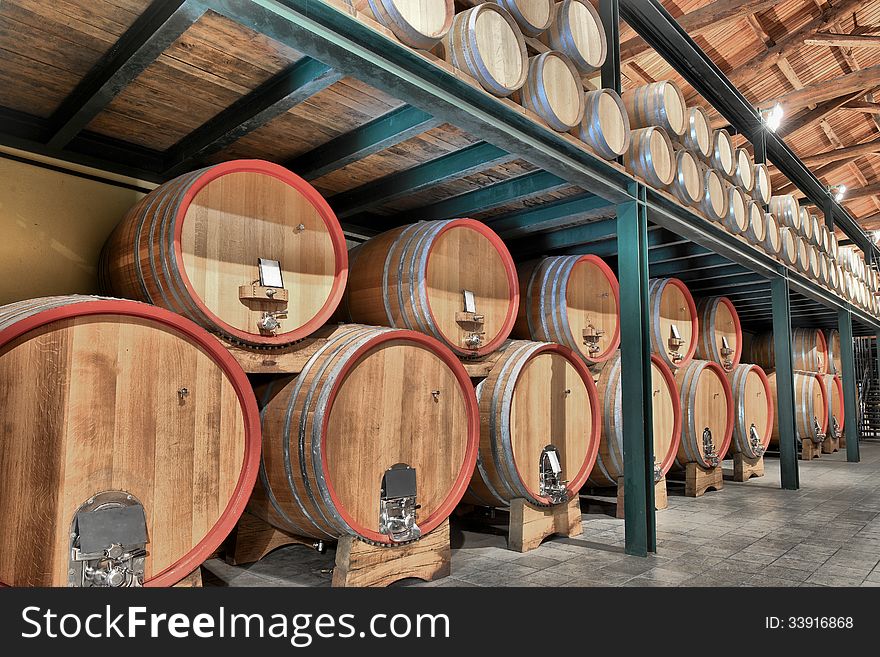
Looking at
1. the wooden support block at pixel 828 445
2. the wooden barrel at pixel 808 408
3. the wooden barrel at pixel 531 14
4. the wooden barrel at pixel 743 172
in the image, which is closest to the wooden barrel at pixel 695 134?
the wooden barrel at pixel 743 172

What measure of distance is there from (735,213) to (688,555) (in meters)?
3.26

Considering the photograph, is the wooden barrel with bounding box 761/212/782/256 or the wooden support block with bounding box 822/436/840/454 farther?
the wooden support block with bounding box 822/436/840/454

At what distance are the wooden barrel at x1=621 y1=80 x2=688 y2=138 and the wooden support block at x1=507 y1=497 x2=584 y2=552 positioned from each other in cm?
288

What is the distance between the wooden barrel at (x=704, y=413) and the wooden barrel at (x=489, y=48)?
392cm

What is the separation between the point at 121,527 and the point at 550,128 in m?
2.78

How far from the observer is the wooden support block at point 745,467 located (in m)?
7.08

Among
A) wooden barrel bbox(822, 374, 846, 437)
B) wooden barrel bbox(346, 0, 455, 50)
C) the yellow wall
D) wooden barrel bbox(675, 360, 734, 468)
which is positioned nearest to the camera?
wooden barrel bbox(346, 0, 455, 50)

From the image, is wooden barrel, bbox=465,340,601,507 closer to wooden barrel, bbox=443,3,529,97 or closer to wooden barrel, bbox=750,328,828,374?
wooden barrel, bbox=443,3,529,97

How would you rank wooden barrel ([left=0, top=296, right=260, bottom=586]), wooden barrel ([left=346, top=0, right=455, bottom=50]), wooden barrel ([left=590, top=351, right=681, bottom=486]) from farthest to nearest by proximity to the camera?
wooden barrel ([left=590, top=351, right=681, bottom=486])
wooden barrel ([left=346, top=0, right=455, bottom=50])
wooden barrel ([left=0, top=296, right=260, bottom=586])

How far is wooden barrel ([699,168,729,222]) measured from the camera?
5.16 metres

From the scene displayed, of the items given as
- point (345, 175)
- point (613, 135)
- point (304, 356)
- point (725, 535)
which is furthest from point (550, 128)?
point (725, 535)

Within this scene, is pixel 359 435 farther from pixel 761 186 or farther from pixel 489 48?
pixel 761 186

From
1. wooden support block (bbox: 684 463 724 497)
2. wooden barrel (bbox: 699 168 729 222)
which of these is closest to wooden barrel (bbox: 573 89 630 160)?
wooden barrel (bbox: 699 168 729 222)

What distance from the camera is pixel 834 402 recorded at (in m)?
11.2
